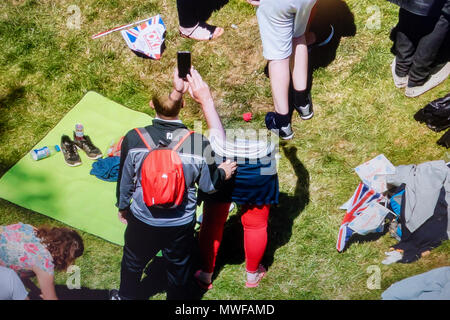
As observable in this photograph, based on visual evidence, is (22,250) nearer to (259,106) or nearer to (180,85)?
(180,85)

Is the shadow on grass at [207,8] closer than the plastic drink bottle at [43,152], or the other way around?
the plastic drink bottle at [43,152]

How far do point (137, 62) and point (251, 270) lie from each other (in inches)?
111

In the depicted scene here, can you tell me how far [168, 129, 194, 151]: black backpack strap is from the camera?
3.54 m

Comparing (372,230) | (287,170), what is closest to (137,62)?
(287,170)

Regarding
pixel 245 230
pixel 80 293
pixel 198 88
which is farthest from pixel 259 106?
pixel 80 293

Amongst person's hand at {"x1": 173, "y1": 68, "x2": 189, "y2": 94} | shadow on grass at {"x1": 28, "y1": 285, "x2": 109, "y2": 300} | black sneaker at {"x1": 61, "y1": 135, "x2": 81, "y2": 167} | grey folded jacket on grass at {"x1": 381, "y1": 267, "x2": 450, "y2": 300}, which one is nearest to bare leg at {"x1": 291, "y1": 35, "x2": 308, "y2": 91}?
person's hand at {"x1": 173, "y1": 68, "x2": 189, "y2": 94}

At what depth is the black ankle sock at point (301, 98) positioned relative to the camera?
5086 millimetres

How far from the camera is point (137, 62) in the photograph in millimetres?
5766

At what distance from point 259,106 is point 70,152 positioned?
6.78 ft

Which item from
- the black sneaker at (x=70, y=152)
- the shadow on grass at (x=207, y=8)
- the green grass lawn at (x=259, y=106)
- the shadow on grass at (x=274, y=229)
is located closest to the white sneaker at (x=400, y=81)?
the green grass lawn at (x=259, y=106)

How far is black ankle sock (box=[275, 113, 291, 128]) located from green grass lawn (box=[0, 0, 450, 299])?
0.22 meters

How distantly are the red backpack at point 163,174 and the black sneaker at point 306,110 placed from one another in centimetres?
199

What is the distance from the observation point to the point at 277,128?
5.21 metres

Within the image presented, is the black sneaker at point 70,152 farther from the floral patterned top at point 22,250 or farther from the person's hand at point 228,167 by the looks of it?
the person's hand at point 228,167
